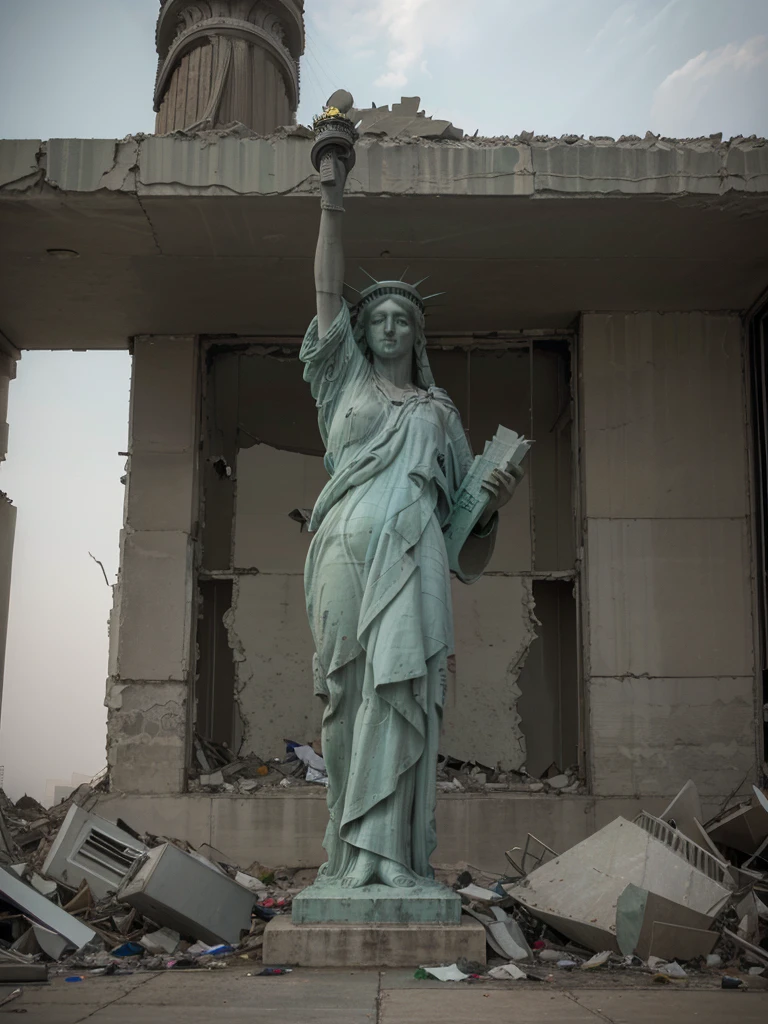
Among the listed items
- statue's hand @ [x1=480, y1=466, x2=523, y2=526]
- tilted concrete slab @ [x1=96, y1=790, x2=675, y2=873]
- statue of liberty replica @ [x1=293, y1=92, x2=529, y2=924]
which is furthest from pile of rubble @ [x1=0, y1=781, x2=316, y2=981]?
statue's hand @ [x1=480, y1=466, x2=523, y2=526]

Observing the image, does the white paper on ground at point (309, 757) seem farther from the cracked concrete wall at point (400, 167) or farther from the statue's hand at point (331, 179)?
the statue's hand at point (331, 179)

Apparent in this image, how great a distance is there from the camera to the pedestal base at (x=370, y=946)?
170 inches

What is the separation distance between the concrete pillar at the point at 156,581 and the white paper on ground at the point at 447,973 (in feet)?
15.2

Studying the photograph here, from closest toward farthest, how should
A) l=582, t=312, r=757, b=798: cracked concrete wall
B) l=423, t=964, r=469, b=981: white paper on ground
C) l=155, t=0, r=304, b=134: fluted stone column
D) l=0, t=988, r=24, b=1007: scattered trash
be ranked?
l=0, t=988, r=24, b=1007: scattered trash, l=423, t=964, r=469, b=981: white paper on ground, l=582, t=312, r=757, b=798: cracked concrete wall, l=155, t=0, r=304, b=134: fluted stone column

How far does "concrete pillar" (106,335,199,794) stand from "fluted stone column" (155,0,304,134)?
7.98ft

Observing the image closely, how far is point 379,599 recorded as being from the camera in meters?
4.82

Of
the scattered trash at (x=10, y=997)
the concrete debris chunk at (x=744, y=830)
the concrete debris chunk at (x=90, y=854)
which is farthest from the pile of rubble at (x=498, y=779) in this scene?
the scattered trash at (x=10, y=997)

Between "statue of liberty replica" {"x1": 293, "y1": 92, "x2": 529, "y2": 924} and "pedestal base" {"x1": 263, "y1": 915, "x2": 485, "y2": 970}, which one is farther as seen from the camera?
"statue of liberty replica" {"x1": 293, "y1": 92, "x2": 529, "y2": 924}

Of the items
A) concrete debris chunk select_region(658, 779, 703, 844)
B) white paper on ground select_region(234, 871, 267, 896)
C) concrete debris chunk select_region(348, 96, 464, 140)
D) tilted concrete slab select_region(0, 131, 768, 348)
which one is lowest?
white paper on ground select_region(234, 871, 267, 896)

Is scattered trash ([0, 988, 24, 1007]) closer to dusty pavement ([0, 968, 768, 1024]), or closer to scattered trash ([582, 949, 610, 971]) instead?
dusty pavement ([0, 968, 768, 1024])

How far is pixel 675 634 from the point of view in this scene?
27.9 ft

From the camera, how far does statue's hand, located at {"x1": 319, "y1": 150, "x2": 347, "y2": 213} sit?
506cm

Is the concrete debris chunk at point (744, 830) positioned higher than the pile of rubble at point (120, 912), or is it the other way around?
the concrete debris chunk at point (744, 830)

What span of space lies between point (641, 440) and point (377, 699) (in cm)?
466
